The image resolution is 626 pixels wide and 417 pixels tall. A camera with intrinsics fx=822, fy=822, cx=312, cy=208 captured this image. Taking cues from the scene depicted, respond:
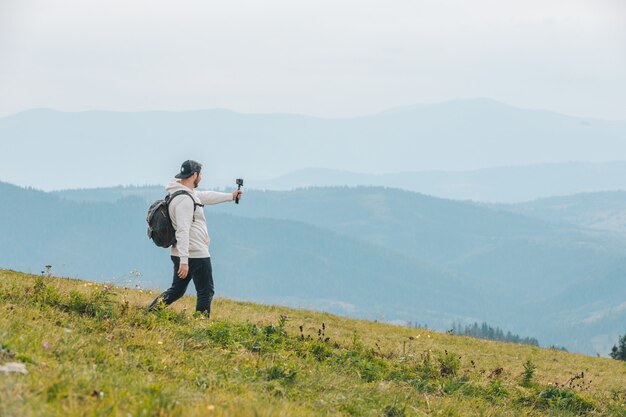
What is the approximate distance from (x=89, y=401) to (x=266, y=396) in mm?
2378

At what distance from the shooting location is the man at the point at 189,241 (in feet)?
45.4

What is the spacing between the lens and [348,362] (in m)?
12.3

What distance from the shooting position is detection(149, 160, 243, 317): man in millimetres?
13828

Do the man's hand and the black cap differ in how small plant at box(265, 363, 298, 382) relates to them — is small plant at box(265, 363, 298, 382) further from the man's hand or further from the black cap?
the black cap

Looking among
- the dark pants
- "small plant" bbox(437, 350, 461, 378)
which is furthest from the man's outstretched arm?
"small plant" bbox(437, 350, 461, 378)

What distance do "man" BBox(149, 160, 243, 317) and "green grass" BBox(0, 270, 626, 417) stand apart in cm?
→ 140

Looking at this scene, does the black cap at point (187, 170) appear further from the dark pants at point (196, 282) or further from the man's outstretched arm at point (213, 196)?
the dark pants at point (196, 282)

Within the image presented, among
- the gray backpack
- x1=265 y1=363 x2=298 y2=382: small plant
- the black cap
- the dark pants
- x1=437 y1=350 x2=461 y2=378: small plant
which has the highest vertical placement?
the black cap

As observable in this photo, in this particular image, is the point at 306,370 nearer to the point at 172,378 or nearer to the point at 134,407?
the point at 172,378

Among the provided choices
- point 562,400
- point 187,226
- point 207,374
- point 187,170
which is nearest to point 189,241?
point 187,226

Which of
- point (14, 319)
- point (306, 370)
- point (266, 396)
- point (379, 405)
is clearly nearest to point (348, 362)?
point (306, 370)

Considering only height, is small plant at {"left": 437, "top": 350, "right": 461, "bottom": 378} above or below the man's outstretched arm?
below

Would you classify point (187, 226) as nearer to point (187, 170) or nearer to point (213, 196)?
point (187, 170)

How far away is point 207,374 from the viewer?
9086 mm
